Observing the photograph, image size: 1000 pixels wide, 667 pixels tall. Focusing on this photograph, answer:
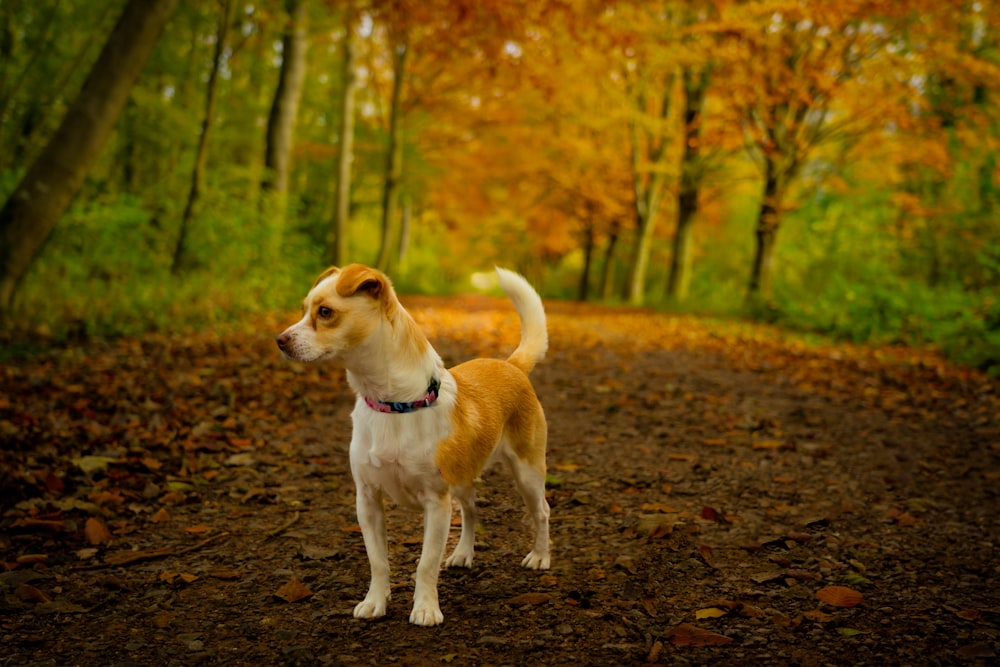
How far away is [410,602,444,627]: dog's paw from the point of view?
10.1 ft

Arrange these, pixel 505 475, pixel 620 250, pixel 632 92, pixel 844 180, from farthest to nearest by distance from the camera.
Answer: pixel 620 250, pixel 632 92, pixel 844 180, pixel 505 475

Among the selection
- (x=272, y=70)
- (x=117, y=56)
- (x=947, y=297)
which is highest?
(x=272, y=70)

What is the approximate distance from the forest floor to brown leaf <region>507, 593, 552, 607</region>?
0.01 metres

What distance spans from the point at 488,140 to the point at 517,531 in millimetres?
25241

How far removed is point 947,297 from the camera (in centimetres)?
1263

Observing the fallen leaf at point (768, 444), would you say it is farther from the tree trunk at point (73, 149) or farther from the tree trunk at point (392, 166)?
the tree trunk at point (392, 166)

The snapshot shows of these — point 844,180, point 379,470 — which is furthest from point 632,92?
point 379,470

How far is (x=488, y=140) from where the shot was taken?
91.7 feet

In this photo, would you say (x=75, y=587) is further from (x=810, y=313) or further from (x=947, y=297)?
(x=810, y=313)

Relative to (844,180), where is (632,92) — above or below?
above

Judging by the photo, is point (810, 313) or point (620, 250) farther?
point (620, 250)

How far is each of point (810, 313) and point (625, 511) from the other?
12.8m

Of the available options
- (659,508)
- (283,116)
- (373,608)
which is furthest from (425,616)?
(283,116)

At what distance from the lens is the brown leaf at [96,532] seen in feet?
13.1
